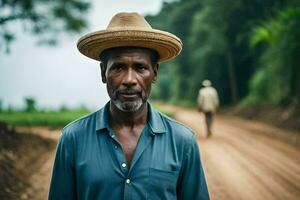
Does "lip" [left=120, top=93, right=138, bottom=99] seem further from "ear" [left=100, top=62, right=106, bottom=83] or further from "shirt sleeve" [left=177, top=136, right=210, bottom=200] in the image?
"shirt sleeve" [left=177, top=136, right=210, bottom=200]

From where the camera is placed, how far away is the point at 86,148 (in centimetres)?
242

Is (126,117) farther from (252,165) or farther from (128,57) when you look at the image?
(252,165)

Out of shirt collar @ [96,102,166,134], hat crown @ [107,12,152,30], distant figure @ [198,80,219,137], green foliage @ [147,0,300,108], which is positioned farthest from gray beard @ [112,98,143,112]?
green foliage @ [147,0,300,108]

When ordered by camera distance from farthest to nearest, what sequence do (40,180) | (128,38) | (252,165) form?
(252,165)
(40,180)
(128,38)

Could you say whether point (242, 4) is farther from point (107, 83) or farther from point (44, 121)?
point (107, 83)

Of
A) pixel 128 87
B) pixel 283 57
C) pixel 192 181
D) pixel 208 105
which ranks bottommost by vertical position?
pixel 192 181

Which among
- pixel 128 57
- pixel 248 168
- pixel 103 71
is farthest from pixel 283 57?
pixel 128 57

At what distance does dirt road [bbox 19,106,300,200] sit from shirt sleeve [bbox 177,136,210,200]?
4.30 m

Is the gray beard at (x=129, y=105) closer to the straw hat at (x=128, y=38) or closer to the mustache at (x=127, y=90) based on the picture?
the mustache at (x=127, y=90)

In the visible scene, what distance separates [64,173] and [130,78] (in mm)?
698

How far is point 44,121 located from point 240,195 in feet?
43.2

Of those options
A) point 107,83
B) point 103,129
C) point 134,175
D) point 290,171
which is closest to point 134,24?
point 107,83

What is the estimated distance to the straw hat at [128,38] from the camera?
8.17ft

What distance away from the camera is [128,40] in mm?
2510
